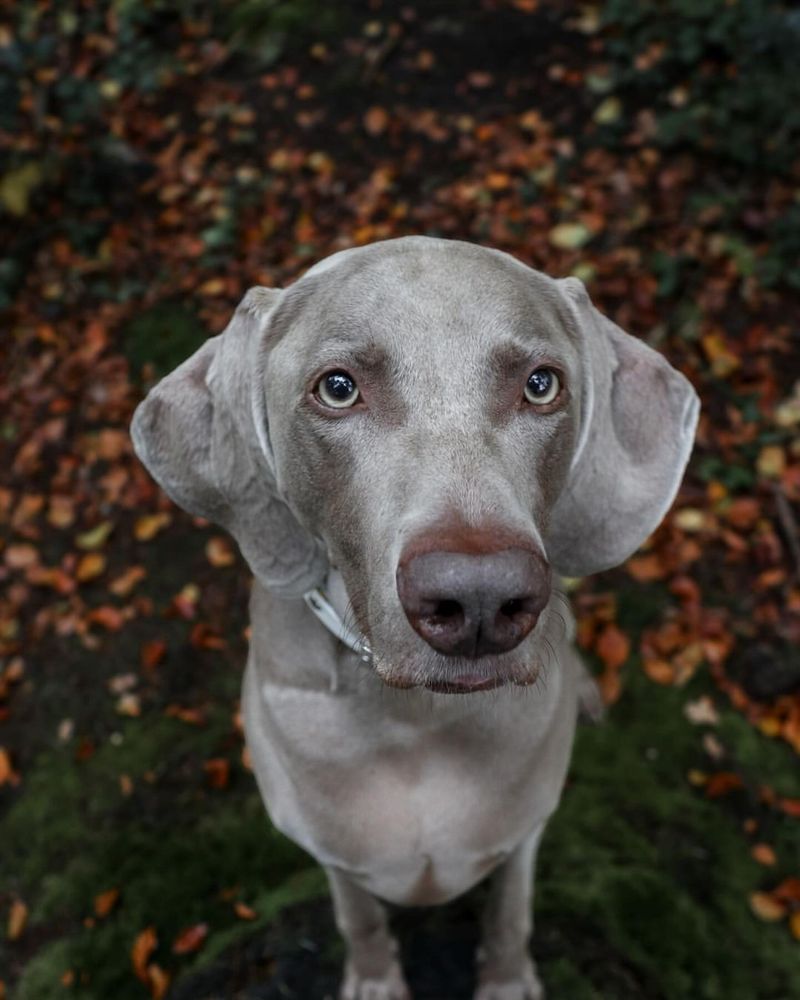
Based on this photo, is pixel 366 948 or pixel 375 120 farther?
pixel 375 120

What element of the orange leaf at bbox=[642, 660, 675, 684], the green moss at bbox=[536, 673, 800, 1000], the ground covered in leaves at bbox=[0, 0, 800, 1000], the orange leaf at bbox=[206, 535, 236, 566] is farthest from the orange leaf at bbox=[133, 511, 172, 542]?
the orange leaf at bbox=[642, 660, 675, 684]

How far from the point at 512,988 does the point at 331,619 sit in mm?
1634

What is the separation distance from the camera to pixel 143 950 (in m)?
3.40

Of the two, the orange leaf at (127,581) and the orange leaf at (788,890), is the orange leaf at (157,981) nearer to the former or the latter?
the orange leaf at (127,581)

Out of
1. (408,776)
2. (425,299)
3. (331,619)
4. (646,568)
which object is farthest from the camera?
(646,568)

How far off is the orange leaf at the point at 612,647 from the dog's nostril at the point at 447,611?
9.12ft

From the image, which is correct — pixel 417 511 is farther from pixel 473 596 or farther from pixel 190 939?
pixel 190 939

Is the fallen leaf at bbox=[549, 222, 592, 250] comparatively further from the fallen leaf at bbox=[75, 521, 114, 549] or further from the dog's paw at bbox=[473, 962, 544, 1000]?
the dog's paw at bbox=[473, 962, 544, 1000]

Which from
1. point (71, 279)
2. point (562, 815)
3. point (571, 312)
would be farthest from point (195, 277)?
point (571, 312)

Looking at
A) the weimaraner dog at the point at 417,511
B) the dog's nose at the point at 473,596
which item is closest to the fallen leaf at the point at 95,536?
the weimaraner dog at the point at 417,511

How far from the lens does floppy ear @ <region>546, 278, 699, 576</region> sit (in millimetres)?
2037

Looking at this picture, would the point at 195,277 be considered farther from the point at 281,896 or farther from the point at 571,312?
the point at 571,312

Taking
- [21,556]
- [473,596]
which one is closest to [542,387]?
[473,596]

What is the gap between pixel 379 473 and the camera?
1628 millimetres
